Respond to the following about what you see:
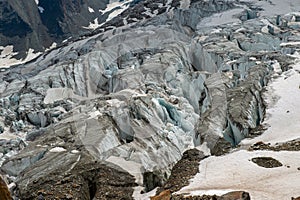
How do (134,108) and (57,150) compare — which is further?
(134,108)

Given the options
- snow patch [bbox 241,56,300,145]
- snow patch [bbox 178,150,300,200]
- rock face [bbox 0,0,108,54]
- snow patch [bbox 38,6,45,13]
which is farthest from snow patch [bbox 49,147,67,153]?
snow patch [bbox 38,6,45,13]

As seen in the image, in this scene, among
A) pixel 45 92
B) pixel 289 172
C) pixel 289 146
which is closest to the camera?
pixel 289 172

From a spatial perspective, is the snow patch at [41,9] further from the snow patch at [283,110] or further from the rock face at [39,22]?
the snow patch at [283,110]

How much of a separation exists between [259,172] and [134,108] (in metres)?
15.8

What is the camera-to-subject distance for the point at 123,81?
153 feet

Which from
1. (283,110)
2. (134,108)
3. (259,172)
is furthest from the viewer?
(134,108)

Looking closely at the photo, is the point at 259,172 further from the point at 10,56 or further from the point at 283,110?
the point at 10,56

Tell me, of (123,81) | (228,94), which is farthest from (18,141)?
(228,94)

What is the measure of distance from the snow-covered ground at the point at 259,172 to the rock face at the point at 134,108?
1.95 meters

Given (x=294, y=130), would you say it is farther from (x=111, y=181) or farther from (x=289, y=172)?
(x=111, y=181)

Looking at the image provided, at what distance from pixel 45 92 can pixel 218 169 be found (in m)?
37.1

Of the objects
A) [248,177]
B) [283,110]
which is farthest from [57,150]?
[283,110]

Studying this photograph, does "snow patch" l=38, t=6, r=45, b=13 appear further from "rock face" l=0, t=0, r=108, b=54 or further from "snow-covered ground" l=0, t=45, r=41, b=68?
"snow-covered ground" l=0, t=45, r=41, b=68

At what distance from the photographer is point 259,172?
18469 millimetres
